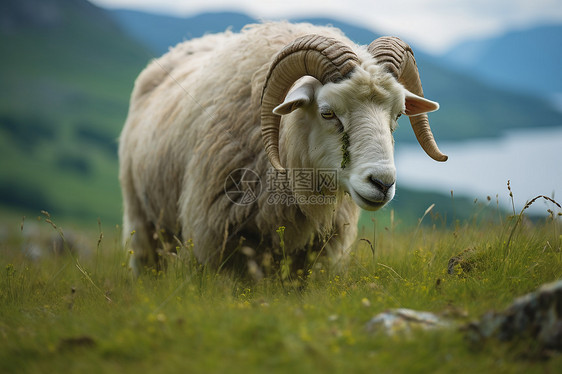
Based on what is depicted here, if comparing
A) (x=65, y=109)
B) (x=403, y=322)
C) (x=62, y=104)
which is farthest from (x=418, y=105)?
(x=62, y=104)

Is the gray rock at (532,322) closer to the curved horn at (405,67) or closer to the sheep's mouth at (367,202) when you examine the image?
the sheep's mouth at (367,202)

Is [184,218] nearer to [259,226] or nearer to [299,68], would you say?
[259,226]

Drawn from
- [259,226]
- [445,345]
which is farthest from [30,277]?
[445,345]

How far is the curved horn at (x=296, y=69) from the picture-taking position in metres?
4.39

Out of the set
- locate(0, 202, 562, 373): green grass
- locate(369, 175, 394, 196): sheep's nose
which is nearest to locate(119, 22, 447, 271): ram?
locate(369, 175, 394, 196): sheep's nose

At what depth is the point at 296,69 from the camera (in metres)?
4.68

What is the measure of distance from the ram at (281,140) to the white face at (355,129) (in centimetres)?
1

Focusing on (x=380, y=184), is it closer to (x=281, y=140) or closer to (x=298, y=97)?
(x=298, y=97)

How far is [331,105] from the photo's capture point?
4.37 m

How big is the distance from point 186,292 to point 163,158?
2.62 metres

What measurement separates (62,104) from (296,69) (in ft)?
464
